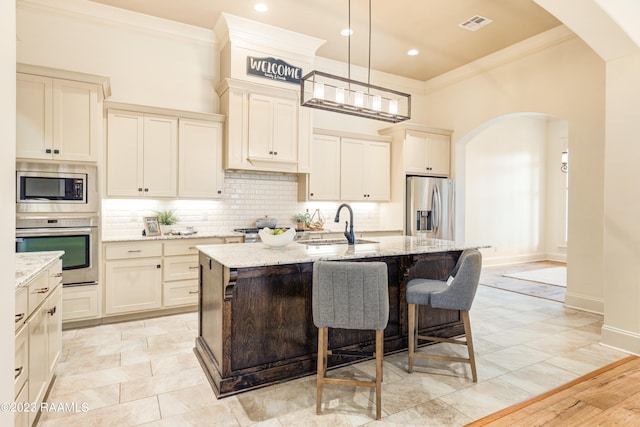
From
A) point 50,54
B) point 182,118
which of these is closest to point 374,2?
point 182,118

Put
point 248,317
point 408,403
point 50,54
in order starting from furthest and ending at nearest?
point 50,54 → point 248,317 → point 408,403

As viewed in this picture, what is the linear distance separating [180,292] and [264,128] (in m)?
2.34

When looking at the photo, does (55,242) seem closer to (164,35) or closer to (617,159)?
(164,35)

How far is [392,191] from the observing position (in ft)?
20.2

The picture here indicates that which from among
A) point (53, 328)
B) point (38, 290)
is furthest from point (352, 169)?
point (38, 290)

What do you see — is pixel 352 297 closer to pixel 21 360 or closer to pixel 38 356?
pixel 21 360

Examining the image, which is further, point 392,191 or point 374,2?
point 392,191

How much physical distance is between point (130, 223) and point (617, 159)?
5.29 meters

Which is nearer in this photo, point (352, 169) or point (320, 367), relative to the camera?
point (320, 367)

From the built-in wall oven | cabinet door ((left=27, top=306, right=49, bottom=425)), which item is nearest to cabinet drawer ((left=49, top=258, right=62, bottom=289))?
cabinet door ((left=27, top=306, right=49, bottom=425))

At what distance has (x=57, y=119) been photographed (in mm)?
3689

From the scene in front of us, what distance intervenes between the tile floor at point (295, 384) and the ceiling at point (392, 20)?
3680mm

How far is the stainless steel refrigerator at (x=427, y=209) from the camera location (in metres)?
5.85

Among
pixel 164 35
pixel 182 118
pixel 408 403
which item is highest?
pixel 164 35
